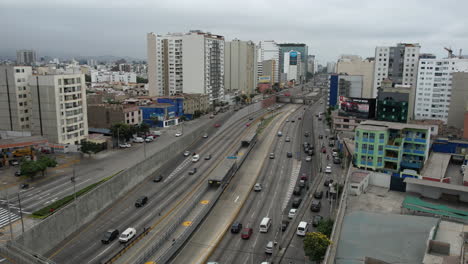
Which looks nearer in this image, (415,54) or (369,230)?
(369,230)

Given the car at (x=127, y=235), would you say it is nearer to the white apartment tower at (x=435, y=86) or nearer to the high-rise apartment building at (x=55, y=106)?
the high-rise apartment building at (x=55, y=106)

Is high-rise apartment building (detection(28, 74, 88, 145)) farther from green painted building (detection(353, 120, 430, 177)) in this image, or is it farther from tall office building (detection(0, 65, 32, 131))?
green painted building (detection(353, 120, 430, 177))

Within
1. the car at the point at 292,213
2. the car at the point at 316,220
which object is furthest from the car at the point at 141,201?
the car at the point at 316,220

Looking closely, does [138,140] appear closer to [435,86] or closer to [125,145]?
[125,145]

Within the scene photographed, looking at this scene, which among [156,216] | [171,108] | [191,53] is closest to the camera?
[156,216]

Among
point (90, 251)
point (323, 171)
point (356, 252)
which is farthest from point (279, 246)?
point (323, 171)

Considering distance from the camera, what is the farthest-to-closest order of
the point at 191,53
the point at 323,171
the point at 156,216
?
the point at 191,53 → the point at 323,171 → the point at 156,216

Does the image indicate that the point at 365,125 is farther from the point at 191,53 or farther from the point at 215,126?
the point at 191,53
